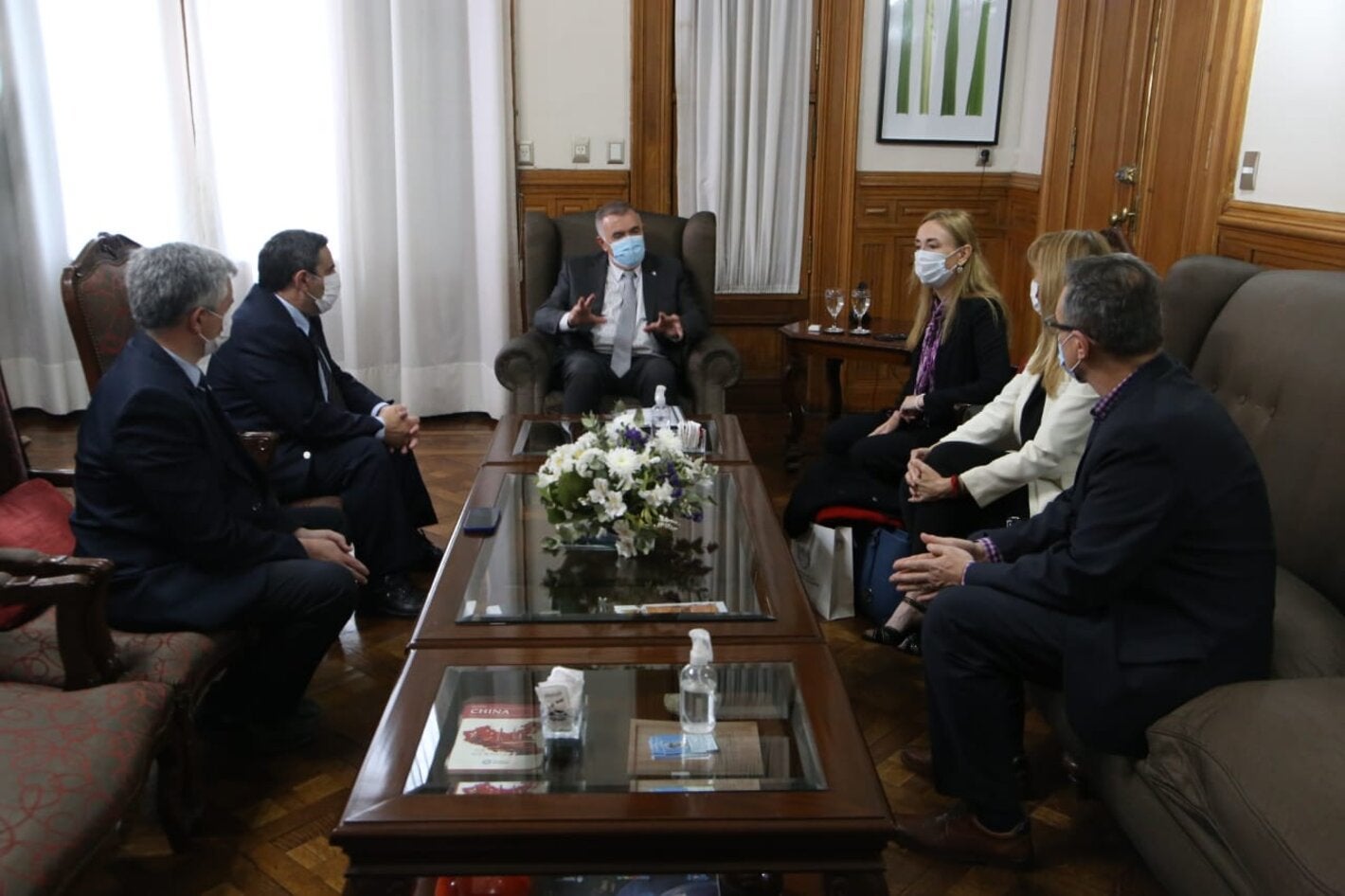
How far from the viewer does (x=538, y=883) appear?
173 cm

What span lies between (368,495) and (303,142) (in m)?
2.26

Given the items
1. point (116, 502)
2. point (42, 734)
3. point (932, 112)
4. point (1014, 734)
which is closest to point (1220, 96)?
point (932, 112)

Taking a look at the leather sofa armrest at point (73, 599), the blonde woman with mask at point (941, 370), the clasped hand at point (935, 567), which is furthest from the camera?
the blonde woman with mask at point (941, 370)

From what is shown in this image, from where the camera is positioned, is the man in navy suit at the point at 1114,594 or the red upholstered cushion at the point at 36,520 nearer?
the man in navy suit at the point at 1114,594

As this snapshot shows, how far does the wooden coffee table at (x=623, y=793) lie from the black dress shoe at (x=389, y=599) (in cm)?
128

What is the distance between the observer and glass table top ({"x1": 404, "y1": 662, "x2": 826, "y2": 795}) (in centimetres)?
156

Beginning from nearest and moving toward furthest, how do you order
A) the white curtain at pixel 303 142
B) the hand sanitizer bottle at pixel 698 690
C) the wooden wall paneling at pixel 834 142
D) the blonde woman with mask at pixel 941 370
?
the hand sanitizer bottle at pixel 698 690
the blonde woman with mask at pixel 941 370
the white curtain at pixel 303 142
the wooden wall paneling at pixel 834 142

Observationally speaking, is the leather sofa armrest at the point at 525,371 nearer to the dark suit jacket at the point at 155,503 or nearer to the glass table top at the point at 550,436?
the glass table top at the point at 550,436

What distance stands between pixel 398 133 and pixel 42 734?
11.2 feet

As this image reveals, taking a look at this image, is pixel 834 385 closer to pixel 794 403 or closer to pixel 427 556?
pixel 794 403

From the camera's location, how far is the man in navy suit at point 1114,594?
1.80 metres

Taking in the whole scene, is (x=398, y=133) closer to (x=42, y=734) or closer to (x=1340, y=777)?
(x=42, y=734)

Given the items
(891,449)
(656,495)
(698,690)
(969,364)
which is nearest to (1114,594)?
(698,690)

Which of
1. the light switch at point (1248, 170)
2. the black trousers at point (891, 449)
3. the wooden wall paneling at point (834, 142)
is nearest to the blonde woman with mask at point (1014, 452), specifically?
the black trousers at point (891, 449)
